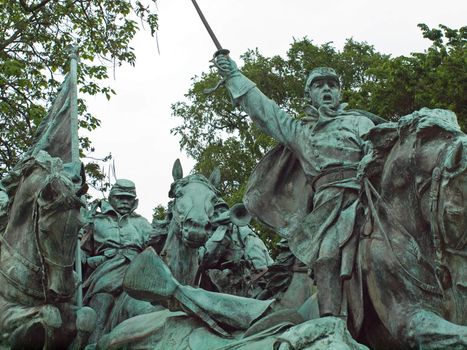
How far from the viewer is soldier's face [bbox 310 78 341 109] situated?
995 cm

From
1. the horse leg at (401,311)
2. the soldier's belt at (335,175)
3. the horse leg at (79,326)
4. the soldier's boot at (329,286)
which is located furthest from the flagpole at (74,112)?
the horse leg at (401,311)

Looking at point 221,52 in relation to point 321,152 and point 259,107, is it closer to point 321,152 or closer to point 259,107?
point 259,107

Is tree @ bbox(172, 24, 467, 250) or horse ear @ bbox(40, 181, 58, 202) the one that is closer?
horse ear @ bbox(40, 181, 58, 202)

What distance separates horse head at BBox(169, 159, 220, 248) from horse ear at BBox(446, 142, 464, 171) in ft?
8.69

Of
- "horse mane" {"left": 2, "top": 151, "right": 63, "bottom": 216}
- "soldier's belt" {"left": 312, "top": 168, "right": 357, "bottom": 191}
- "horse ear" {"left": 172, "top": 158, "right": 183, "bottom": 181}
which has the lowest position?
"soldier's belt" {"left": 312, "top": 168, "right": 357, "bottom": 191}

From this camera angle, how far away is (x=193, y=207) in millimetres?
9695

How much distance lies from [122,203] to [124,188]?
0.48 ft

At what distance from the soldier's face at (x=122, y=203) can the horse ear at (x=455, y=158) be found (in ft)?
15.4

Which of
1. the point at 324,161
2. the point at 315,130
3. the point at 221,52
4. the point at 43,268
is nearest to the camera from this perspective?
the point at 43,268


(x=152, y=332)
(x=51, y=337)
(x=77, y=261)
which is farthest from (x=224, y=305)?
(x=77, y=261)

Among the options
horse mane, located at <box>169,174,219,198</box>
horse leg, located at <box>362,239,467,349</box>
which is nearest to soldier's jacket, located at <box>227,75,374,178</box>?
horse mane, located at <box>169,174,219,198</box>

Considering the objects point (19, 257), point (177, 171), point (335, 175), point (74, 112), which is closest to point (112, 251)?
point (177, 171)

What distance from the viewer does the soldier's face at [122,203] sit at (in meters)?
11.5

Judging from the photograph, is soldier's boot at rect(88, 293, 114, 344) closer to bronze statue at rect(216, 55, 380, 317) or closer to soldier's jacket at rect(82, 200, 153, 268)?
soldier's jacket at rect(82, 200, 153, 268)
